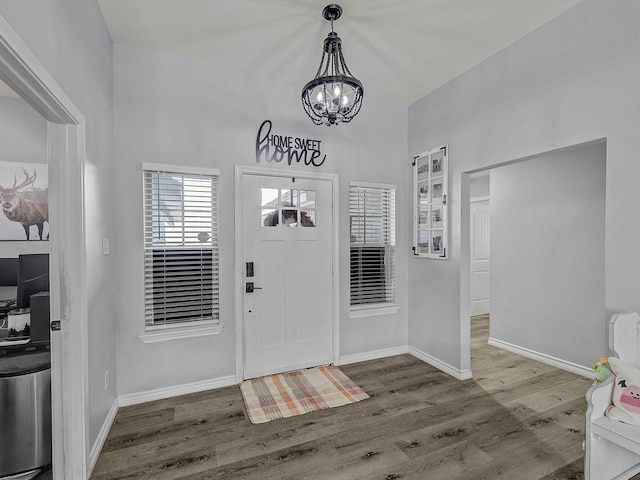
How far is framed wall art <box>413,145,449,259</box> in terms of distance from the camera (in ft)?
11.5

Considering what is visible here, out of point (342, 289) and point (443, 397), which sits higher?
point (342, 289)

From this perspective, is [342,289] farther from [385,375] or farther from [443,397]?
[443,397]

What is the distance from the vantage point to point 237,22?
250cm

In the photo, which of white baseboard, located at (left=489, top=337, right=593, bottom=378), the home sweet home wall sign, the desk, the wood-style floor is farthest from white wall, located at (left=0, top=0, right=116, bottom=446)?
white baseboard, located at (left=489, top=337, right=593, bottom=378)

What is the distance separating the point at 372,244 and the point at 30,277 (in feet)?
10.3

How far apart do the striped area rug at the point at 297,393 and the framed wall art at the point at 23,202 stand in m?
2.44

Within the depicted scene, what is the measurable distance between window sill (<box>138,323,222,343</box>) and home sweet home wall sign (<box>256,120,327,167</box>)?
5.54ft

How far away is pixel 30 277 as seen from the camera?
7.87ft

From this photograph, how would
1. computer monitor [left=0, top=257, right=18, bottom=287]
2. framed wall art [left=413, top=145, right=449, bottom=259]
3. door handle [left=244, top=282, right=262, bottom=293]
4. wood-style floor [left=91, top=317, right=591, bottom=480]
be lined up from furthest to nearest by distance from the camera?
framed wall art [left=413, top=145, right=449, bottom=259]
door handle [left=244, top=282, right=262, bottom=293]
computer monitor [left=0, top=257, right=18, bottom=287]
wood-style floor [left=91, top=317, right=591, bottom=480]

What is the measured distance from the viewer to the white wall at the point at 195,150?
Answer: 281 centimetres

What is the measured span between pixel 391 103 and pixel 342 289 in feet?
7.56

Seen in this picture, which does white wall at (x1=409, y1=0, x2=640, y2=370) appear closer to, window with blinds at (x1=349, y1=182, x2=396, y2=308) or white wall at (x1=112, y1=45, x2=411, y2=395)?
window with blinds at (x1=349, y1=182, x2=396, y2=308)

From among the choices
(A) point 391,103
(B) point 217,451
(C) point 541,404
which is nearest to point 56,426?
(B) point 217,451

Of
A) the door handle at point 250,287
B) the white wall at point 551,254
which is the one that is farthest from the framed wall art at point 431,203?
the door handle at point 250,287
